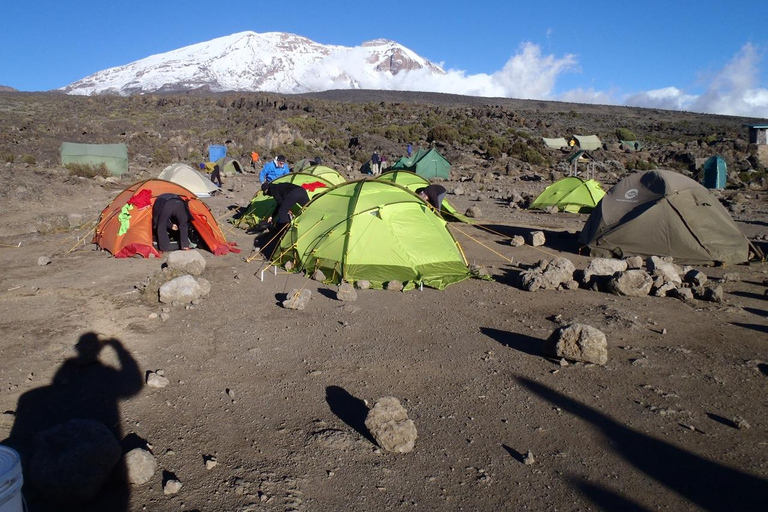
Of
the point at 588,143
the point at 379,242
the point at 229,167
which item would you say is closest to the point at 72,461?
the point at 379,242

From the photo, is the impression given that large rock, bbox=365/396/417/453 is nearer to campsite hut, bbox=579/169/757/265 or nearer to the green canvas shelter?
campsite hut, bbox=579/169/757/265

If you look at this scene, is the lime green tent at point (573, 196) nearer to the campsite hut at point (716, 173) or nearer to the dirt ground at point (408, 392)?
the dirt ground at point (408, 392)

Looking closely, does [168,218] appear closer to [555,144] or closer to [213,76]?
[555,144]

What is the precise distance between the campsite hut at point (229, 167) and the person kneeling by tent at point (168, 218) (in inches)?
752

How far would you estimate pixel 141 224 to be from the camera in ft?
33.9

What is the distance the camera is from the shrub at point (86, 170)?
77.8 ft

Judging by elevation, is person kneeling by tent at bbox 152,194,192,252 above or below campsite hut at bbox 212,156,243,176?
below

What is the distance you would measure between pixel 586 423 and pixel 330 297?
4.21 metres

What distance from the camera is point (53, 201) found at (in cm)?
1778

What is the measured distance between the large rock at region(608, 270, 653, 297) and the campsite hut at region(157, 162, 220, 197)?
15.2m

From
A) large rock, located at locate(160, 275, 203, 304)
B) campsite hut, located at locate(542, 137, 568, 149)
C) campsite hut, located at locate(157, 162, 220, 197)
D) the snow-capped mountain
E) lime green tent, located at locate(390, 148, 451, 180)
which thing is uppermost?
the snow-capped mountain

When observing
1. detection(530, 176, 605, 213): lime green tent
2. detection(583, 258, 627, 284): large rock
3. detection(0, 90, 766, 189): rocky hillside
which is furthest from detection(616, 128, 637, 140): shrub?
detection(583, 258, 627, 284): large rock

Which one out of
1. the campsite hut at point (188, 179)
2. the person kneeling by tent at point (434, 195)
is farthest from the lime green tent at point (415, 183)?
the campsite hut at point (188, 179)

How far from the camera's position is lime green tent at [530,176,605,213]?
16.5 meters
